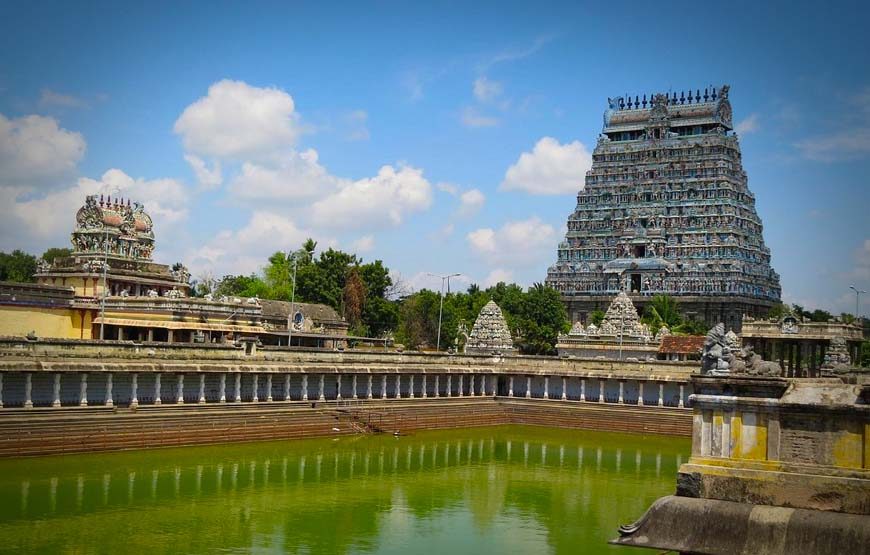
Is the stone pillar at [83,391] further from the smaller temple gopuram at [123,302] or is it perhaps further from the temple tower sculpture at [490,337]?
the temple tower sculpture at [490,337]

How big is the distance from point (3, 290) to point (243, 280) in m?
52.0

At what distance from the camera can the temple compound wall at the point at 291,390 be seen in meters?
35.1

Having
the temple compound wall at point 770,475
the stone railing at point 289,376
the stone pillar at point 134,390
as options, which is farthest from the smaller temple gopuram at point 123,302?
the temple compound wall at point 770,475

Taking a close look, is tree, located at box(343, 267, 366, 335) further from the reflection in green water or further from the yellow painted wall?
the reflection in green water

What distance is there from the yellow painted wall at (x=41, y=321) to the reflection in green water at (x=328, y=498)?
17.9 metres

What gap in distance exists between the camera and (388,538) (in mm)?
27281

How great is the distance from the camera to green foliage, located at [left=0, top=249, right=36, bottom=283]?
103 meters

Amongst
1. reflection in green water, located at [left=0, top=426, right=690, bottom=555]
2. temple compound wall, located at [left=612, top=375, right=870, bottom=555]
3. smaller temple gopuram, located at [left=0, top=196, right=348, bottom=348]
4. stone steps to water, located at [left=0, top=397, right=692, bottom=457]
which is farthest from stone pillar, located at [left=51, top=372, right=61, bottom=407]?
temple compound wall, located at [left=612, top=375, right=870, bottom=555]

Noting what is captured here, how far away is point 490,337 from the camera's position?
216ft

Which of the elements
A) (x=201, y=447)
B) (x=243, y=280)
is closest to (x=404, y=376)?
(x=201, y=447)

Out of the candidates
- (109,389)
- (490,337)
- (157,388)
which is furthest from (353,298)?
(109,389)

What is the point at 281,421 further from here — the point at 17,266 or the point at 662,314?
the point at 17,266

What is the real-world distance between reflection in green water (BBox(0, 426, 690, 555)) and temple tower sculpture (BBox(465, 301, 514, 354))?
2019 cm

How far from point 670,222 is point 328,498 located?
258ft
